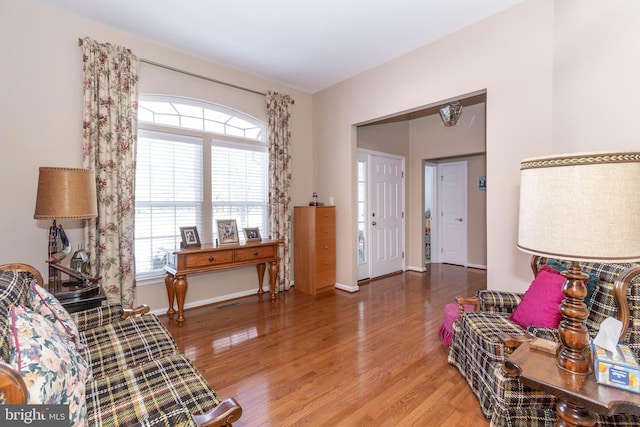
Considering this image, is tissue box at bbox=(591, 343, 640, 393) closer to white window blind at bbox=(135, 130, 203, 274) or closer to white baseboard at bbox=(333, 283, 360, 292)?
white baseboard at bbox=(333, 283, 360, 292)

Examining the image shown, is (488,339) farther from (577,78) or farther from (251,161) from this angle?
(251,161)

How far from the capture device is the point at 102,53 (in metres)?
2.89

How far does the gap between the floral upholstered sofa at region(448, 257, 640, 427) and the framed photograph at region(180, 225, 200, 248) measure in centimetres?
279

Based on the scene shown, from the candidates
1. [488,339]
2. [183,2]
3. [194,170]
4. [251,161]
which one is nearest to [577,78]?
[488,339]

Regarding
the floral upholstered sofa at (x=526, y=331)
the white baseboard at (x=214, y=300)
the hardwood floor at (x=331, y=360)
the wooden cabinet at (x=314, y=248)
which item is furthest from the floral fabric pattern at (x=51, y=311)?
the wooden cabinet at (x=314, y=248)

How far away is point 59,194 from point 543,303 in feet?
10.9

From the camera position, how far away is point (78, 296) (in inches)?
82.5

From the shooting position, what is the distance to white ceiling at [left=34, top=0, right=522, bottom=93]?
8.68ft

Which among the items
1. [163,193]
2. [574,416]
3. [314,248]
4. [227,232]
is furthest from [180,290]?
[574,416]

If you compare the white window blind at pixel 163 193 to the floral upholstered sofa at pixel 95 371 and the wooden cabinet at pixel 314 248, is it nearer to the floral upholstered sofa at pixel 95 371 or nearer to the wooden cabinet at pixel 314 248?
the wooden cabinet at pixel 314 248

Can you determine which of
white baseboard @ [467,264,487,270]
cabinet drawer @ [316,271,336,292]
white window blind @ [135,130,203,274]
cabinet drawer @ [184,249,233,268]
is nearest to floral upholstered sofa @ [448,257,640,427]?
cabinet drawer @ [316,271,336,292]

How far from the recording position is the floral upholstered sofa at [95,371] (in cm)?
95

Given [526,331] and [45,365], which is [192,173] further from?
[526,331]

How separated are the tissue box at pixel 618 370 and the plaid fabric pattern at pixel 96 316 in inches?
103
